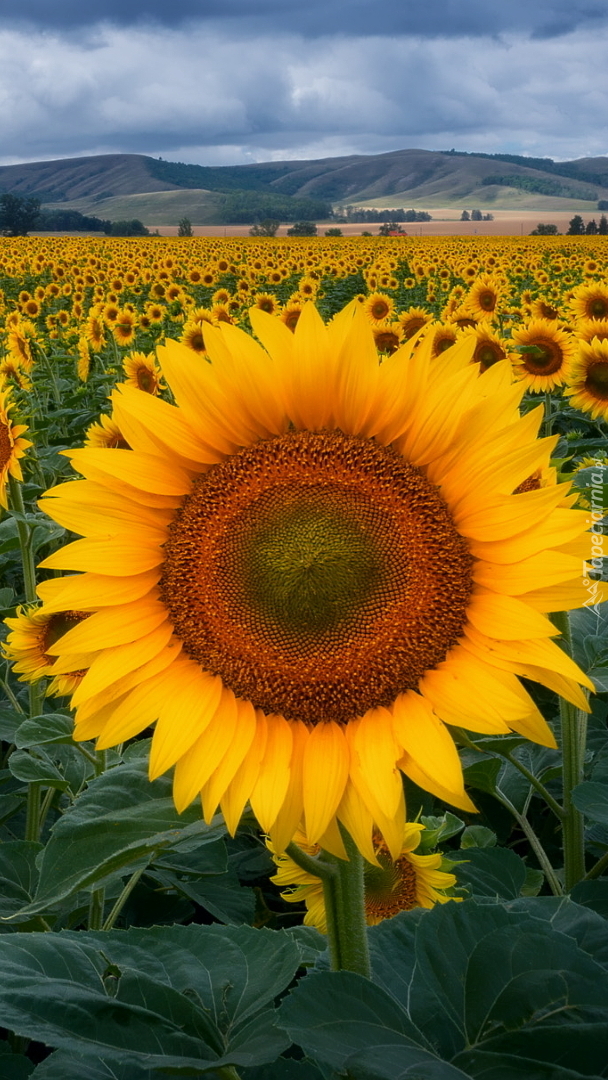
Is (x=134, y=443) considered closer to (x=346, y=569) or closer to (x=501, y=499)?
(x=346, y=569)

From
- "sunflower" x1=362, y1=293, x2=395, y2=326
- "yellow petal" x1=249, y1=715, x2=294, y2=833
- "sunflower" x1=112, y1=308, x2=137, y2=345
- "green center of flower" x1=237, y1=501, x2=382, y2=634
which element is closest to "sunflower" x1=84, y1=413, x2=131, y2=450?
"green center of flower" x1=237, y1=501, x2=382, y2=634

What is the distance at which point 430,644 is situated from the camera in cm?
134

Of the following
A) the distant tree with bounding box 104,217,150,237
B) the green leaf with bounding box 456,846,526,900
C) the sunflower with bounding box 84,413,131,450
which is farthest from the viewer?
the distant tree with bounding box 104,217,150,237

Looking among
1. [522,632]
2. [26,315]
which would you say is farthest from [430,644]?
[26,315]

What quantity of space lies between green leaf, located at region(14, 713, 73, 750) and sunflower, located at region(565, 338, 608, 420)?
→ 4130mm

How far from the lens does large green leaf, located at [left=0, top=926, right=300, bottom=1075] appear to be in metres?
1.14

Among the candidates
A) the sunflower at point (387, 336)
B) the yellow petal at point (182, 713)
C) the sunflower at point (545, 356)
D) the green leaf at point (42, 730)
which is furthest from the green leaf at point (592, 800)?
the sunflower at point (387, 336)

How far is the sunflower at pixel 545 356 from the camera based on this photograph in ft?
20.1

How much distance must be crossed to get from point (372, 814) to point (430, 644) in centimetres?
26

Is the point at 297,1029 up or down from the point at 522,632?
down

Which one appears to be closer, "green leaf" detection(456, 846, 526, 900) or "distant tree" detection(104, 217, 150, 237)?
"green leaf" detection(456, 846, 526, 900)

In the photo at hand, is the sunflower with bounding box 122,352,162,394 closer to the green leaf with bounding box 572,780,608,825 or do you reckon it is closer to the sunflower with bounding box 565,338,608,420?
the sunflower with bounding box 565,338,608,420

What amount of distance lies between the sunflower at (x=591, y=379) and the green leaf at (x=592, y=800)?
3993mm

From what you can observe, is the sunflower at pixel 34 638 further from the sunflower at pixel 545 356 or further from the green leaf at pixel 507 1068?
the sunflower at pixel 545 356
